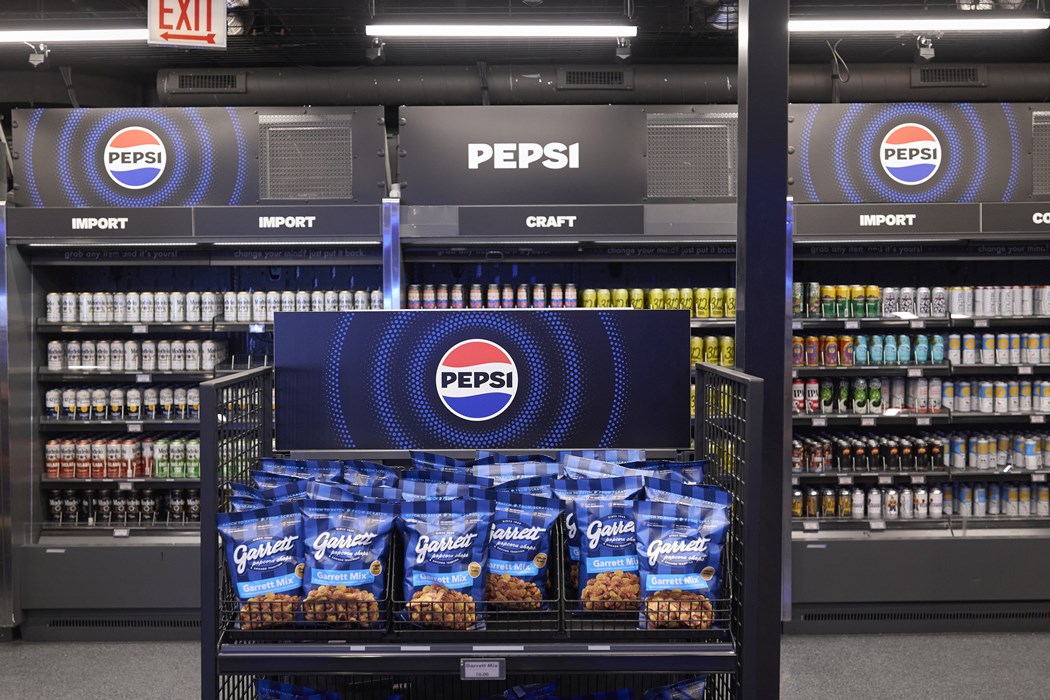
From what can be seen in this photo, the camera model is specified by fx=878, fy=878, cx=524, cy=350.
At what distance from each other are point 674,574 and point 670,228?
3.23 meters

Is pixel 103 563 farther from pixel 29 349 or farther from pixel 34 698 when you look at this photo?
pixel 29 349

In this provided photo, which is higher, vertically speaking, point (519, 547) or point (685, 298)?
point (685, 298)

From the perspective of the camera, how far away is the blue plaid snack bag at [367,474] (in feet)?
7.07

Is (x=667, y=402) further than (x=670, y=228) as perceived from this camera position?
No

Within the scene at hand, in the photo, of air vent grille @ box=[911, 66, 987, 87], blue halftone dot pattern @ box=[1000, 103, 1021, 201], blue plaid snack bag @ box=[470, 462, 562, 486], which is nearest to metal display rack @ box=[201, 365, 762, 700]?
blue plaid snack bag @ box=[470, 462, 562, 486]

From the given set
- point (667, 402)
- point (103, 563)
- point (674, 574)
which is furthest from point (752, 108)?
point (103, 563)

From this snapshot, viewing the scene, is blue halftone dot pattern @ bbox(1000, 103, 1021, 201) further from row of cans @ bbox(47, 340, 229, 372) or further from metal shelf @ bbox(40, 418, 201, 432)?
metal shelf @ bbox(40, 418, 201, 432)

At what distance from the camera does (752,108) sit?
2.04m

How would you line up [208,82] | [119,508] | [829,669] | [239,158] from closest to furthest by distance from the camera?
1. [829,669]
2. [239,158]
3. [119,508]
4. [208,82]

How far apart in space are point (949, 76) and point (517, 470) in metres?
5.48

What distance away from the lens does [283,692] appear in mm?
2053

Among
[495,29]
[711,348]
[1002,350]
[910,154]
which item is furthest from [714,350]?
[495,29]

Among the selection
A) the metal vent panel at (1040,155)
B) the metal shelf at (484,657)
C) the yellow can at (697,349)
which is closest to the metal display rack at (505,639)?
the metal shelf at (484,657)

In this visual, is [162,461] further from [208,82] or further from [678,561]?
[678,561]
